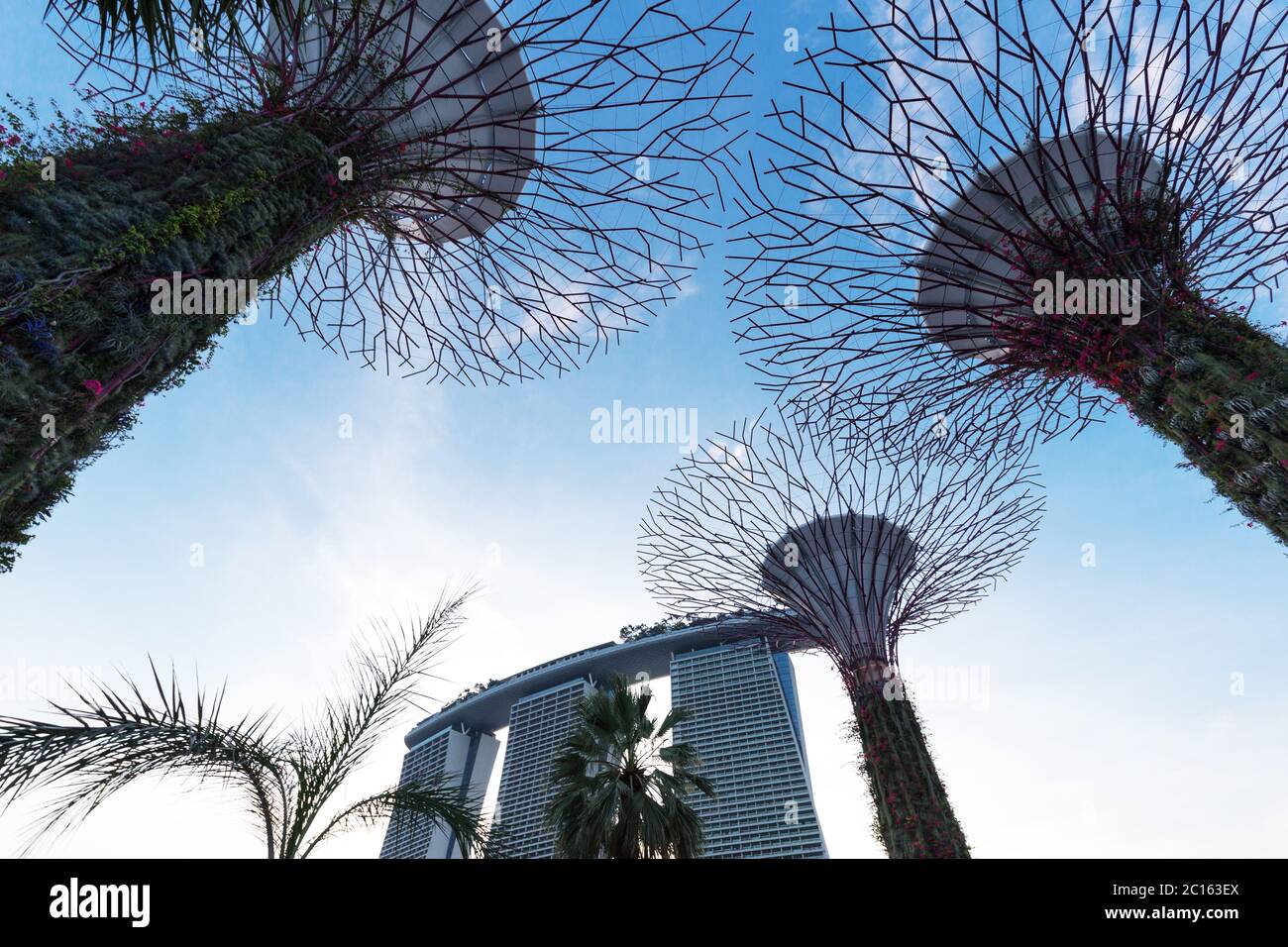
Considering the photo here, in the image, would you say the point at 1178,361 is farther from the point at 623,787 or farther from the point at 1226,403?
the point at 623,787

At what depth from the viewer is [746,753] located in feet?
194

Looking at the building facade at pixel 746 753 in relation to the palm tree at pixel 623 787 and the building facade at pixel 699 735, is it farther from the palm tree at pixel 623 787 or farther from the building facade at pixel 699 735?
the palm tree at pixel 623 787

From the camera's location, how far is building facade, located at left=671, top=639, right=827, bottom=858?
54.6 metres

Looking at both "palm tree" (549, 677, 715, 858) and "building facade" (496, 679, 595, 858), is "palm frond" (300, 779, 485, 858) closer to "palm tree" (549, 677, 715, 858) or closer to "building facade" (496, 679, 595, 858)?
"palm tree" (549, 677, 715, 858)

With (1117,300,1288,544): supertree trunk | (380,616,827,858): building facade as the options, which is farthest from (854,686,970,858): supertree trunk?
(380,616,827,858): building facade

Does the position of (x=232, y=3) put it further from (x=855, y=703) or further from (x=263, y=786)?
(x=855, y=703)

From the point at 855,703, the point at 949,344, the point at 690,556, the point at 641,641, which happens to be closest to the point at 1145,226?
the point at 949,344

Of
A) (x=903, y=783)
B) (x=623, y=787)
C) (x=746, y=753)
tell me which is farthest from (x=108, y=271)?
(x=746, y=753)

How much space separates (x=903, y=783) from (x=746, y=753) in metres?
53.6

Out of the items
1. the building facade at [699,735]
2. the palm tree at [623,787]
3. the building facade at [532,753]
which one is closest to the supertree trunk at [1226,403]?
the palm tree at [623,787]

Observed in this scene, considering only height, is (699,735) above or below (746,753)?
above

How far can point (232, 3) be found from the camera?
3.73 m

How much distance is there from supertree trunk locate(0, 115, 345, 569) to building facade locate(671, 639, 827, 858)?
53017 millimetres

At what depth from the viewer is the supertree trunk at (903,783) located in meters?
9.17
